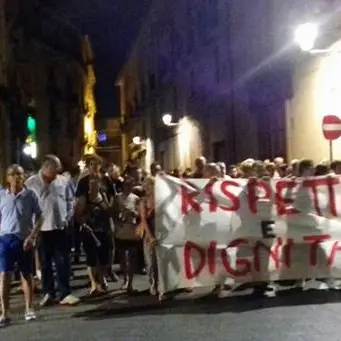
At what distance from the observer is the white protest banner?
10.2 metres

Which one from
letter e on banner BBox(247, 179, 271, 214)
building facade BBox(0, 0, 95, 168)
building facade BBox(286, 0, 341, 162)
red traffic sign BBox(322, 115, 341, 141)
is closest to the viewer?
letter e on banner BBox(247, 179, 271, 214)

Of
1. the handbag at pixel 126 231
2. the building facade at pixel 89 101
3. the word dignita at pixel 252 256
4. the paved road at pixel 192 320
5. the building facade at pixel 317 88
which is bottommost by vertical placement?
the paved road at pixel 192 320

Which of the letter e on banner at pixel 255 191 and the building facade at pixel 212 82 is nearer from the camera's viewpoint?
the letter e on banner at pixel 255 191

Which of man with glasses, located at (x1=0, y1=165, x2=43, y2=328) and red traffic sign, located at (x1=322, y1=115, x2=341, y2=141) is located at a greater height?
red traffic sign, located at (x1=322, y1=115, x2=341, y2=141)

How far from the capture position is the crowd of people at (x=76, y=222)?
31.0ft

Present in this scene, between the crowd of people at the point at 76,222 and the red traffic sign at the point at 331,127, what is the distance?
3570 mm

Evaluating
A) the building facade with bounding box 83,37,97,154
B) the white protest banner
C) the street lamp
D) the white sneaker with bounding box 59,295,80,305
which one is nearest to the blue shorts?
the white sneaker with bounding box 59,295,80,305

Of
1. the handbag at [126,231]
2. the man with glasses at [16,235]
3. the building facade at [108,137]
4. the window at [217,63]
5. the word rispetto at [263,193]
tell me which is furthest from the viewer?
the building facade at [108,137]

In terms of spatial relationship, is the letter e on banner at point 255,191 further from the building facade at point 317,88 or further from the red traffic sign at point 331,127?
the building facade at point 317,88

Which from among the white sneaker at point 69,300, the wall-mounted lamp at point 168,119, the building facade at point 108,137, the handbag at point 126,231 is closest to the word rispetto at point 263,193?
the handbag at point 126,231

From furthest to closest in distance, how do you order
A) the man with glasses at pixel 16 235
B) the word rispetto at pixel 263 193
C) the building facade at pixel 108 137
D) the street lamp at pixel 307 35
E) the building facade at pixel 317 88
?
the building facade at pixel 108 137 → the building facade at pixel 317 88 → the street lamp at pixel 307 35 → the word rispetto at pixel 263 193 → the man with glasses at pixel 16 235

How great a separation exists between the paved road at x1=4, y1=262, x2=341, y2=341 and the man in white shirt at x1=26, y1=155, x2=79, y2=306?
354 mm

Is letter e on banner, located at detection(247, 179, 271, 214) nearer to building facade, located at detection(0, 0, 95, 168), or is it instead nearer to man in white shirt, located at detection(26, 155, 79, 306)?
man in white shirt, located at detection(26, 155, 79, 306)

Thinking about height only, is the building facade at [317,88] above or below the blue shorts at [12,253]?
above
